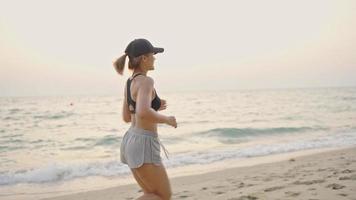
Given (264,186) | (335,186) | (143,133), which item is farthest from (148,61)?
(264,186)

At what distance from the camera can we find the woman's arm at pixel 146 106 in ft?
9.71

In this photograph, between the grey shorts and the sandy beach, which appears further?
the sandy beach

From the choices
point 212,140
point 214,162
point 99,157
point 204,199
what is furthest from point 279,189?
point 212,140

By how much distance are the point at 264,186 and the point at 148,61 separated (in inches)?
150

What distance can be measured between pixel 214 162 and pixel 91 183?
361 centimetres

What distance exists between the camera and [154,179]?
3.20 m

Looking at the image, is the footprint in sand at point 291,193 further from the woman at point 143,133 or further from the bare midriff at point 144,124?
the bare midriff at point 144,124

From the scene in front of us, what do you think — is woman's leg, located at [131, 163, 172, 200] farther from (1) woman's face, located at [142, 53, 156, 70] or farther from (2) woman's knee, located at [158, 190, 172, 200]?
(1) woman's face, located at [142, 53, 156, 70]

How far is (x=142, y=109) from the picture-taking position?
2.96m

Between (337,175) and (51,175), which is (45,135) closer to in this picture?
(51,175)

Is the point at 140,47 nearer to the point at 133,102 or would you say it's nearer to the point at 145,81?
the point at 145,81

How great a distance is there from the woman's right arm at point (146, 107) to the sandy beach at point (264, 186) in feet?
9.90

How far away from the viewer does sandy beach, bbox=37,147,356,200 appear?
5.61 m

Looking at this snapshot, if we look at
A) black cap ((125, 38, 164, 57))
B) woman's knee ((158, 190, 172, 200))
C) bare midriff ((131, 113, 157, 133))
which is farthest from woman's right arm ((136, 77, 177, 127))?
woman's knee ((158, 190, 172, 200))
